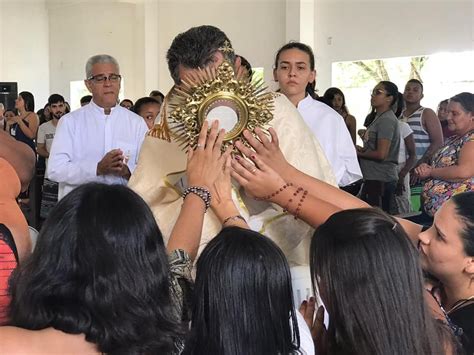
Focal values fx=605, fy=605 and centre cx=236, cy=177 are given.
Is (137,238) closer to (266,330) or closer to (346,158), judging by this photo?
(266,330)

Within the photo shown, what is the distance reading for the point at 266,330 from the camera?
3.61 ft

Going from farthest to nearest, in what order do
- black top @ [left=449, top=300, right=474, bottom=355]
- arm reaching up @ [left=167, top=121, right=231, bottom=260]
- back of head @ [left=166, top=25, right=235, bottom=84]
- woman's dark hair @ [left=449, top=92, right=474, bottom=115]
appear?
woman's dark hair @ [left=449, top=92, right=474, bottom=115] < back of head @ [left=166, top=25, right=235, bottom=84] < arm reaching up @ [left=167, top=121, right=231, bottom=260] < black top @ [left=449, top=300, right=474, bottom=355]

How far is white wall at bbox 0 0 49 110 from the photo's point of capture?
1077cm

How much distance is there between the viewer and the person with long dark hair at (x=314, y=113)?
303 centimetres

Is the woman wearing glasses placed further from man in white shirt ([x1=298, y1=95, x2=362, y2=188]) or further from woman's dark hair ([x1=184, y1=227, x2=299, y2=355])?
woman's dark hair ([x1=184, y1=227, x2=299, y2=355])

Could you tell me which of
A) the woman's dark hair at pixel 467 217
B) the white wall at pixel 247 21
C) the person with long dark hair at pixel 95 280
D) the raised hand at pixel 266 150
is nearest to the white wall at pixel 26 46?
the white wall at pixel 247 21

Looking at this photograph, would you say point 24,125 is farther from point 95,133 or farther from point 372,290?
point 372,290

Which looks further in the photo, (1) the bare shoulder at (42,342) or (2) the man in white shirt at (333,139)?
(2) the man in white shirt at (333,139)

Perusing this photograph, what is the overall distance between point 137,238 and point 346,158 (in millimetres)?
2223

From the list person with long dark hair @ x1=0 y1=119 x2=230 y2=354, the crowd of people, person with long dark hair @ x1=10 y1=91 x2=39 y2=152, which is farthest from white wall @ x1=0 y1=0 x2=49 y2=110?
person with long dark hair @ x1=0 y1=119 x2=230 y2=354

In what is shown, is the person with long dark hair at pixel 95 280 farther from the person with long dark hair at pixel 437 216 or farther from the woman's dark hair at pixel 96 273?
the person with long dark hair at pixel 437 216

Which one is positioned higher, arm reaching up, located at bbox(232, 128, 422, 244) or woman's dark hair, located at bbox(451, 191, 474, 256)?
arm reaching up, located at bbox(232, 128, 422, 244)

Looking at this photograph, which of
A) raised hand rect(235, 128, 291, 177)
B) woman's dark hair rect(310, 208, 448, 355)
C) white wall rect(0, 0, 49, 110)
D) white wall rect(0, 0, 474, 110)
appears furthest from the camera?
white wall rect(0, 0, 49, 110)

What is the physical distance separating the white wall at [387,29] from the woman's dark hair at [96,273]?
5.64 meters
